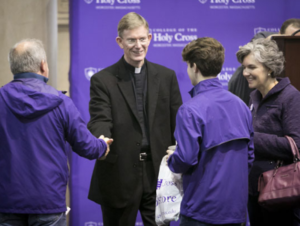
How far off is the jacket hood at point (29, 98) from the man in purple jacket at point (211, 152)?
Answer: 0.73 metres

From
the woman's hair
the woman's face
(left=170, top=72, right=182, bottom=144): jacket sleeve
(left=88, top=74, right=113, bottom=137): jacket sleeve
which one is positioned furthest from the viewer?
(left=170, top=72, right=182, bottom=144): jacket sleeve

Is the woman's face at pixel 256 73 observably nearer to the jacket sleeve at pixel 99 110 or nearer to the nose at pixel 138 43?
the nose at pixel 138 43

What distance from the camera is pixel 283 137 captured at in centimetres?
283

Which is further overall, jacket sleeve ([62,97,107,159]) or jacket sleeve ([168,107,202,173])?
jacket sleeve ([62,97,107,159])

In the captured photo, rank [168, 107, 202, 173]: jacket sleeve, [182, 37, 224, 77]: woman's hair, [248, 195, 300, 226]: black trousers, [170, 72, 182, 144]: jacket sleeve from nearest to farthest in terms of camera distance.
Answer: [168, 107, 202, 173]: jacket sleeve
[182, 37, 224, 77]: woman's hair
[248, 195, 300, 226]: black trousers
[170, 72, 182, 144]: jacket sleeve

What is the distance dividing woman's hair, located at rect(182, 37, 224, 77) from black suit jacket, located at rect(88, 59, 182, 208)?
32.0 inches

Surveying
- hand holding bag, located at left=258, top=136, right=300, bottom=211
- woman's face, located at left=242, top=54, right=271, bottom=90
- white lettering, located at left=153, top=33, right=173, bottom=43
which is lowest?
hand holding bag, located at left=258, top=136, right=300, bottom=211

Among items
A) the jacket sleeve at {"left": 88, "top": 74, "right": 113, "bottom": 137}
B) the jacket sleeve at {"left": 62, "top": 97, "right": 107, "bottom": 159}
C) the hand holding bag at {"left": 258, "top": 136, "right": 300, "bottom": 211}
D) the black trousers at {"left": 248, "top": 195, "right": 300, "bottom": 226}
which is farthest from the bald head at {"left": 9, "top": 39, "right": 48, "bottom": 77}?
the black trousers at {"left": 248, "top": 195, "right": 300, "bottom": 226}

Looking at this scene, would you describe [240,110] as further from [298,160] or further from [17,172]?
[17,172]

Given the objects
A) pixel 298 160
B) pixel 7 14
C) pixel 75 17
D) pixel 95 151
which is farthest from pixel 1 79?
pixel 298 160

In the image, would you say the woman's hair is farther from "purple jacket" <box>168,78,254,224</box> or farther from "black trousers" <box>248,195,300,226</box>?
"black trousers" <box>248,195,300,226</box>

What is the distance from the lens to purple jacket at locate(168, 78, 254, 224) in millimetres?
2400

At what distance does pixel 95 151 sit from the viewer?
9.21 ft

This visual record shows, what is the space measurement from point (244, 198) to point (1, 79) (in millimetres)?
3288
